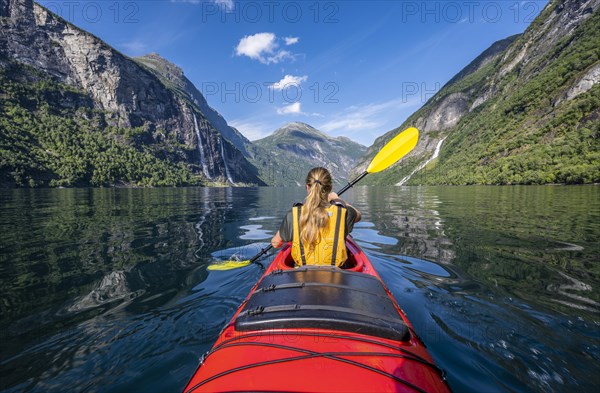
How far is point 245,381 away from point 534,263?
26.7ft

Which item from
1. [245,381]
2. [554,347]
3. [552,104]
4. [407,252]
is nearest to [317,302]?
[245,381]

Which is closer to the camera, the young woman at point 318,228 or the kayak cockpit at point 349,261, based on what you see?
the young woman at point 318,228

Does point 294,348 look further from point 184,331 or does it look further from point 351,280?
point 184,331

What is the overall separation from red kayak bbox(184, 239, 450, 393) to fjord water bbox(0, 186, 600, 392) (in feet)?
3.87

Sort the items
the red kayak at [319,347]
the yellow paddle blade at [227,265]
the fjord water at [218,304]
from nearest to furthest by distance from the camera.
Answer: the red kayak at [319,347] → the fjord water at [218,304] → the yellow paddle blade at [227,265]

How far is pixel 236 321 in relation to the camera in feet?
9.50

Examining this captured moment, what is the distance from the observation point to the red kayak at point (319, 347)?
6.56ft

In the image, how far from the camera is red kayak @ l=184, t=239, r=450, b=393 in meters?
2.00

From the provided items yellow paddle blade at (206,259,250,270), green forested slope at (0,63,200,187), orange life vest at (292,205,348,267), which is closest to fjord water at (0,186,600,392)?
yellow paddle blade at (206,259,250,270)

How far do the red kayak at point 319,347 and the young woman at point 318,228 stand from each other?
74 centimetres

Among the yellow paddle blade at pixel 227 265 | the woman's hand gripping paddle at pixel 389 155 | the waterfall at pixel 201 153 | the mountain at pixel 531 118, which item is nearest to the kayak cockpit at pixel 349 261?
the woman's hand gripping paddle at pixel 389 155

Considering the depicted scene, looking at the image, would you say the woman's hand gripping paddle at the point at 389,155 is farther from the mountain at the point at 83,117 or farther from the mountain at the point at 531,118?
the mountain at the point at 83,117

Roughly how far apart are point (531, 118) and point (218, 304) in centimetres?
13035

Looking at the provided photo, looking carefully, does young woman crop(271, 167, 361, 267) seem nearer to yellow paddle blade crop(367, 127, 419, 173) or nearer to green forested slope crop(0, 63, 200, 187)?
yellow paddle blade crop(367, 127, 419, 173)
